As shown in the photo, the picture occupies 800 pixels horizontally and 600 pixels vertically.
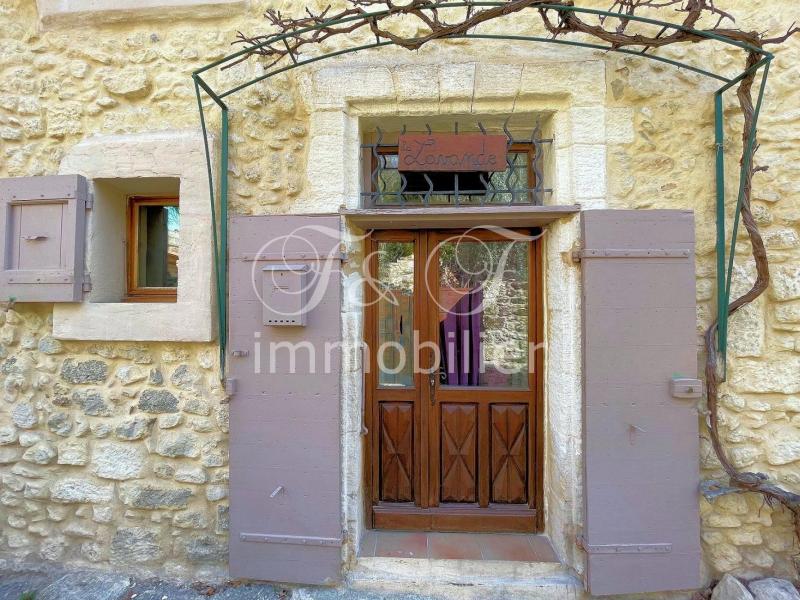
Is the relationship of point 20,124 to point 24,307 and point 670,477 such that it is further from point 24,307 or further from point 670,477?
point 670,477

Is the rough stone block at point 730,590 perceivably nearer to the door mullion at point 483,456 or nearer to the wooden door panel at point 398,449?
the door mullion at point 483,456

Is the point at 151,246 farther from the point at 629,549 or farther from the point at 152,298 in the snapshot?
the point at 629,549

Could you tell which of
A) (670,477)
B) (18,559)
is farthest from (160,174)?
(670,477)

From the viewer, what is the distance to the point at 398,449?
273 centimetres

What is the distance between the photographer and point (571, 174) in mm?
2309

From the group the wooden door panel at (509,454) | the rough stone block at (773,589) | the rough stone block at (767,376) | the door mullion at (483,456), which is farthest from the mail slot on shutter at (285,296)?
the rough stone block at (773,589)

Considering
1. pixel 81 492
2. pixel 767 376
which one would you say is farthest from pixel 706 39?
pixel 81 492

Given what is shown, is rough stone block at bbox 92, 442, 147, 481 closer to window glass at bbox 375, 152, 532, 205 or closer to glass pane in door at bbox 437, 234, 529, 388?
glass pane in door at bbox 437, 234, 529, 388

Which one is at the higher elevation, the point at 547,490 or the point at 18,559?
the point at 547,490

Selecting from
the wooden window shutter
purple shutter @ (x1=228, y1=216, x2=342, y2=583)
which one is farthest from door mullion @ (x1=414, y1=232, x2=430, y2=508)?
the wooden window shutter

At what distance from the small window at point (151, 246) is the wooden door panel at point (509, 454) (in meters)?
2.33

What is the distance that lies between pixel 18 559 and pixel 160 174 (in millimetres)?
2524

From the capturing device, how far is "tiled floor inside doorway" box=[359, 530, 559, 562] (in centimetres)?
246

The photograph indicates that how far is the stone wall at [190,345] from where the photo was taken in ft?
7.32
